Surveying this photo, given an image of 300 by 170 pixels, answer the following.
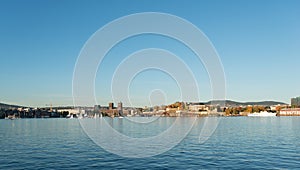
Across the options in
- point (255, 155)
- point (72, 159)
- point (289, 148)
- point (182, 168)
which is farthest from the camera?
point (289, 148)

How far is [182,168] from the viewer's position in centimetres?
2620

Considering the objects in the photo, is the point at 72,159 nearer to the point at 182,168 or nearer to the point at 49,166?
the point at 49,166

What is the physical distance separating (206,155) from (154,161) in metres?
6.69

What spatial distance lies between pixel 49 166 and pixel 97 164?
4232 mm

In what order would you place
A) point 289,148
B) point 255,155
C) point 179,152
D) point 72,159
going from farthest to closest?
point 289,148, point 179,152, point 255,155, point 72,159

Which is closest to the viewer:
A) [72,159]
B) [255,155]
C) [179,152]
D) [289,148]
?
[72,159]

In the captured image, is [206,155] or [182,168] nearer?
[182,168]

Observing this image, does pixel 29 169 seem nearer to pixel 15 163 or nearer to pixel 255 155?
pixel 15 163

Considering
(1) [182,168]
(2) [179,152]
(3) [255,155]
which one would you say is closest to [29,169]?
(1) [182,168]

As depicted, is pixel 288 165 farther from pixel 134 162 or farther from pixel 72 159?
pixel 72 159

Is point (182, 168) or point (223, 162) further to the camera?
point (223, 162)

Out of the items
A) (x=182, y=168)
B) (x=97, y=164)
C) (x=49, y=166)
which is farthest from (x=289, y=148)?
(x=49, y=166)

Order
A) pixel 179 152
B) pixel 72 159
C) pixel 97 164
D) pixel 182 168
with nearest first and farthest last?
pixel 182 168
pixel 97 164
pixel 72 159
pixel 179 152

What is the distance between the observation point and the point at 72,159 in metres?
30.5
